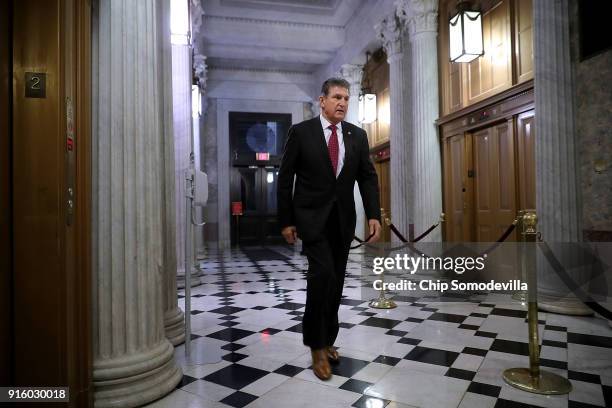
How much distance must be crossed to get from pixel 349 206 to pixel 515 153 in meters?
3.91

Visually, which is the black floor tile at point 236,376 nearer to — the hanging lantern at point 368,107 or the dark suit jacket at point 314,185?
the dark suit jacket at point 314,185

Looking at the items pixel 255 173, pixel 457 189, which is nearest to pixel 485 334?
pixel 457 189

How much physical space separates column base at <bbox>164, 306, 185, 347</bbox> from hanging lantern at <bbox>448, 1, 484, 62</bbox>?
4901 mm

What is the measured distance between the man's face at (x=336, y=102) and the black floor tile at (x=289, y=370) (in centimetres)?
170

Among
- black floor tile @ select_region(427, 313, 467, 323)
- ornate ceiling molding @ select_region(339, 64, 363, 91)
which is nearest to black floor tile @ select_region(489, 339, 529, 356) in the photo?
black floor tile @ select_region(427, 313, 467, 323)

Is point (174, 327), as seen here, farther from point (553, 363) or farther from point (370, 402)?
point (553, 363)

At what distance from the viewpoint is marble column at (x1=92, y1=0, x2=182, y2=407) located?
2293 millimetres

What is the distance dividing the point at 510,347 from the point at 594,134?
2.35 meters

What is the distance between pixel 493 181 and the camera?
6.09m

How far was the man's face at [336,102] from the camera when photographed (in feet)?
8.98

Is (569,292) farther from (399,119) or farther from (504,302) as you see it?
(399,119)

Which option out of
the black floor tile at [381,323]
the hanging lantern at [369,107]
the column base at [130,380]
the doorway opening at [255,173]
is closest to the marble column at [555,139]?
the black floor tile at [381,323]

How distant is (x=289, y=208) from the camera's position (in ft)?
8.92

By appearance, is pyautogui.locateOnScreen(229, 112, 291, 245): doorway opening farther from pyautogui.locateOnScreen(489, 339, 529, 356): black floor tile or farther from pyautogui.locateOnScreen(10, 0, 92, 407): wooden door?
pyautogui.locateOnScreen(10, 0, 92, 407): wooden door
